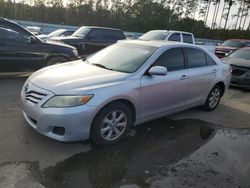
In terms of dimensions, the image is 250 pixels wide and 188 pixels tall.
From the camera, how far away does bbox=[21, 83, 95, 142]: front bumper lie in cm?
375

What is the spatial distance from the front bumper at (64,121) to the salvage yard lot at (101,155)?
0.89 ft

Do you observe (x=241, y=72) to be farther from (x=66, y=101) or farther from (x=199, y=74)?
(x=66, y=101)

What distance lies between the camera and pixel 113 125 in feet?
13.9

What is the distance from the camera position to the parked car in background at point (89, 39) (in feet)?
38.1

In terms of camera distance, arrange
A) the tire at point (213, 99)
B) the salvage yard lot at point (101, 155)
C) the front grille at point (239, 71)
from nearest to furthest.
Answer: the salvage yard lot at point (101, 155) < the tire at point (213, 99) < the front grille at point (239, 71)

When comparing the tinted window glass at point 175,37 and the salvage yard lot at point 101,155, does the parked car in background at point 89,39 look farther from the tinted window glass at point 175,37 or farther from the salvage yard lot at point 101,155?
the salvage yard lot at point 101,155

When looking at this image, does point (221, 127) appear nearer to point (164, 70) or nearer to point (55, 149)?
point (164, 70)

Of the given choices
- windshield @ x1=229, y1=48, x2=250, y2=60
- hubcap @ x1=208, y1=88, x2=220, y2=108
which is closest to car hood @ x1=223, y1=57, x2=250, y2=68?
windshield @ x1=229, y1=48, x2=250, y2=60

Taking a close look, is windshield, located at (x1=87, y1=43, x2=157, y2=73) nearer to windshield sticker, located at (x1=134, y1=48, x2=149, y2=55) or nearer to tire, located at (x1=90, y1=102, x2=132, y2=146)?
windshield sticker, located at (x1=134, y1=48, x2=149, y2=55)

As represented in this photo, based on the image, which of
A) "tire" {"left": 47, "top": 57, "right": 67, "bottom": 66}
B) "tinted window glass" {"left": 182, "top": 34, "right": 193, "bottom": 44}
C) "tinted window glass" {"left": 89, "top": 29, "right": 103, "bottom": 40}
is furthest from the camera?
"tinted window glass" {"left": 182, "top": 34, "right": 193, "bottom": 44}

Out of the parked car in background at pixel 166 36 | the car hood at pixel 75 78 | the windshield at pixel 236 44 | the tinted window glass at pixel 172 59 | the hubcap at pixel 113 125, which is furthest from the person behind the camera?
the windshield at pixel 236 44

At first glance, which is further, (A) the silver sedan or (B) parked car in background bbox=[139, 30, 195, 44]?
(B) parked car in background bbox=[139, 30, 195, 44]

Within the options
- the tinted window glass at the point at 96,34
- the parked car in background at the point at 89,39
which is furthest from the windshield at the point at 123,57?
the tinted window glass at the point at 96,34

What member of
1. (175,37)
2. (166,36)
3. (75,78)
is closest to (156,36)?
(166,36)
